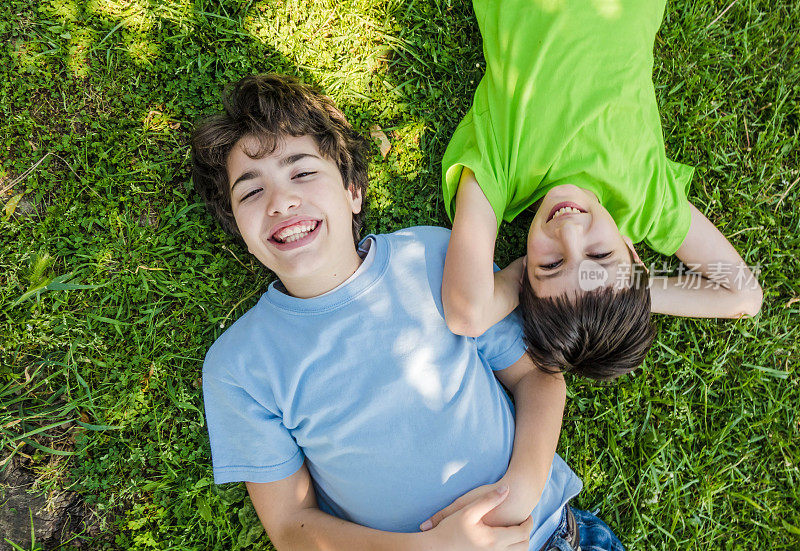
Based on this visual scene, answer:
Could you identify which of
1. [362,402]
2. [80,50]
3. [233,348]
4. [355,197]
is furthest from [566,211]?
[80,50]

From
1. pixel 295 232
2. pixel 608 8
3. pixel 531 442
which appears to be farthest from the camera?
pixel 608 8

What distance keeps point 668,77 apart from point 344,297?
261cm

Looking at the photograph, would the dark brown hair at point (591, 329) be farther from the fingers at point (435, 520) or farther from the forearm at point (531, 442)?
the fingers at point (435, 520)

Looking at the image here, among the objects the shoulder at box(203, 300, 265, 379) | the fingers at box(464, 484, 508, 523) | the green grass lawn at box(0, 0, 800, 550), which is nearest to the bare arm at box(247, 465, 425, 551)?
the fingers at box(464, 484, 508, 523)

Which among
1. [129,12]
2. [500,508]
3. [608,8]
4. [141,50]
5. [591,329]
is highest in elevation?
[129,12]

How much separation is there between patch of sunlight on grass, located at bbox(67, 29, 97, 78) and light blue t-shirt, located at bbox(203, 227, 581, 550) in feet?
5.67

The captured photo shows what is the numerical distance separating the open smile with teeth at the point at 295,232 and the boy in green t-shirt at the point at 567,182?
71cm

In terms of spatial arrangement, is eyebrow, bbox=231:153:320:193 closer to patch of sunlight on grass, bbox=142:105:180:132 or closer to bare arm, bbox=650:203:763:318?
patch of sunlight on grass, bbox=142:105:180:132

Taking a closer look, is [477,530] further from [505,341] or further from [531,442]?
Result: [505,341]

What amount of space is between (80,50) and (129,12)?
347 millimetres

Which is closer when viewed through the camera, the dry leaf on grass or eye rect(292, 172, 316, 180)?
eye rect(292, 172, 316, 180)

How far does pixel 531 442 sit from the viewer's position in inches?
106

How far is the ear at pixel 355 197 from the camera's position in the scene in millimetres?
2782

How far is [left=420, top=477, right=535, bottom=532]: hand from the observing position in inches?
97.8
